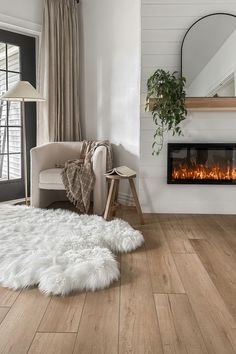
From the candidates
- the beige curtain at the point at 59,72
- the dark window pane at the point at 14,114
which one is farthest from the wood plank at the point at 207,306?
the dark window pane at the point at 14,114

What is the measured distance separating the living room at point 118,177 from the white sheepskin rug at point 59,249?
11 mm

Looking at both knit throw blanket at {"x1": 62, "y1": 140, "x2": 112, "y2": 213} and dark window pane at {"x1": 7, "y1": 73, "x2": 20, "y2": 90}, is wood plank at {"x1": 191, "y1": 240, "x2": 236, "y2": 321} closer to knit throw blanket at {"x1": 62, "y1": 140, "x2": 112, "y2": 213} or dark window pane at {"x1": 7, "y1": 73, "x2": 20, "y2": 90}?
knit throw blanket at {"x1": 62, "y1": 140, "x2": 112, "y2": 213}

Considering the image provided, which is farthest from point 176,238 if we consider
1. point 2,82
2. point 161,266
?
point 2,82

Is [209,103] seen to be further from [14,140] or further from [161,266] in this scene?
[14,140]

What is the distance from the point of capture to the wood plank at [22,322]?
61.7 inches

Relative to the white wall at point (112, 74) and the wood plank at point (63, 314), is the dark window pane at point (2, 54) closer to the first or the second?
the white wall at point (112, 74)

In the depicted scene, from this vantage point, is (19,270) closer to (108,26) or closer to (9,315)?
(9,315)

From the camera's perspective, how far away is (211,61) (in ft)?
12.4

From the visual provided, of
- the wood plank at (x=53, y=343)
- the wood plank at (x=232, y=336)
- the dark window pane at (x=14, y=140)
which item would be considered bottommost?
the wood plank at (x=53, y=343)

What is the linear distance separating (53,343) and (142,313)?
1.56ft

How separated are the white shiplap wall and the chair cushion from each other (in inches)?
34.3

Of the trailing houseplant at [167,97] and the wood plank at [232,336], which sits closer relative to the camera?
the wood plank at [232,336]

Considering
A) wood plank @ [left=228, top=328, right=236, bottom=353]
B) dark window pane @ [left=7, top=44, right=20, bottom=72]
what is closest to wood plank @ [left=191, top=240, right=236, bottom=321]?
wood plank @ [left=228, top=328, right=236, bottom=353]

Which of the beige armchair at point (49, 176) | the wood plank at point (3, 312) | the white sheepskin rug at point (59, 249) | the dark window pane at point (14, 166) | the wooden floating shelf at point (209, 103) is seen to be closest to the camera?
the wood plank at point (3, 312)
